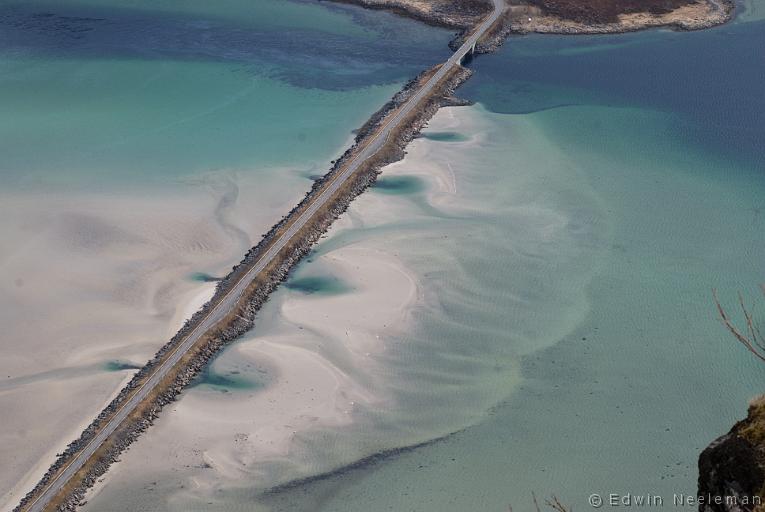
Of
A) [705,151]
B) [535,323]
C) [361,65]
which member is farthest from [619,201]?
[361,65]

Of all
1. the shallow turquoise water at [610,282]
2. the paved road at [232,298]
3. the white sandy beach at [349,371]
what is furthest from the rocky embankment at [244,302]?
the shallow turquoise water at [610,282]

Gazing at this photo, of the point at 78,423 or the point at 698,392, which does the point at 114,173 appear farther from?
the point at 698,392

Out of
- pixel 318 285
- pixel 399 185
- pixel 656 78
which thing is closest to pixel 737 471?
pixel 318 285

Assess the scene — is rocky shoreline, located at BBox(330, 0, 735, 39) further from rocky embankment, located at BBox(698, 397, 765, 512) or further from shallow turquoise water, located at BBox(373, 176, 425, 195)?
rocky embankment, located at BBox(698, 397, 765, 512)

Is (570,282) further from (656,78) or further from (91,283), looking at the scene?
(656,78)

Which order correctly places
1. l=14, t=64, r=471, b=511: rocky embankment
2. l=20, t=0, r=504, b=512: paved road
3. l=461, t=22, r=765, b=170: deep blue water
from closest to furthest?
l=20, t=0, r=504, b=512: paved road
l=14, t=64, r=471, b=511: rocky embankment
l=461, t=22, r=765, b=170: deep blue water

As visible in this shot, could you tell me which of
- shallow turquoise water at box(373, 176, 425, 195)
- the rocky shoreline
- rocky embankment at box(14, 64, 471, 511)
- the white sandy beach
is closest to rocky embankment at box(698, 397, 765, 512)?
the white sandy beach
